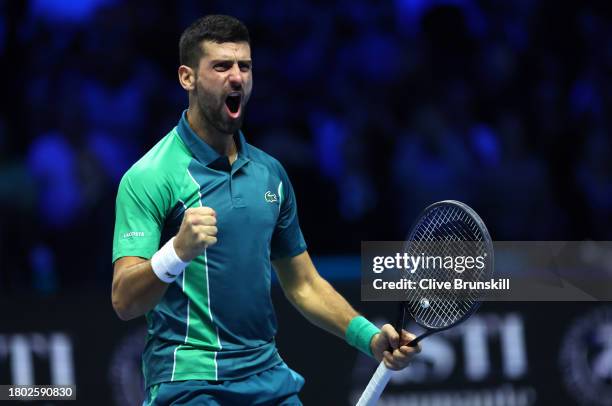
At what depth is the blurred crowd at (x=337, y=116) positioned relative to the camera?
810 centimetres

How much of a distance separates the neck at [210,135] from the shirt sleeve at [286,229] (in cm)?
25

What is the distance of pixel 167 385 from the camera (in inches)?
175

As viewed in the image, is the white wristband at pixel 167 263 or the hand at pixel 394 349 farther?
the hand at pixel 394 349

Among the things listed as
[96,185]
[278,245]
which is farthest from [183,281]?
[96,185]

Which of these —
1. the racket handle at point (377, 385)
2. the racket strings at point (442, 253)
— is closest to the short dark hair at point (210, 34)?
the racket strings at point (442, 253)

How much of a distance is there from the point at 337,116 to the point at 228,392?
15.4 ft

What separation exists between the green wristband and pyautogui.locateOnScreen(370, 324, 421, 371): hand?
0.23 ft

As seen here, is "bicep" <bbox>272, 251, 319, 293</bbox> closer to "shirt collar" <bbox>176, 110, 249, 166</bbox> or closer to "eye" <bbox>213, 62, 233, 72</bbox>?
"shirt collar" <bbox>176, 110, 249, 166</bbox>

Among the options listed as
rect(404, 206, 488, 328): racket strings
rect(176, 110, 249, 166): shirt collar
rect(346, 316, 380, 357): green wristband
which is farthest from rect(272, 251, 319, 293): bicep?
rect(176, 110, 249, 166): shirt collar

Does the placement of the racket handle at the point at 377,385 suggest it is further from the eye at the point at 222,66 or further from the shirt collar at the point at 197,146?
the eye at the point at 222,66

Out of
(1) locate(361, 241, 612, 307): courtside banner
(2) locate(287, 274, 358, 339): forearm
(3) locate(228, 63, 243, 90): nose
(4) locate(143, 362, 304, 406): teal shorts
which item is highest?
(3) locate(228, 63, 243, 90): nose

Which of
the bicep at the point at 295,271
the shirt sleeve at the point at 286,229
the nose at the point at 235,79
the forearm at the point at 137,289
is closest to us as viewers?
the forearm at the point at 137,289

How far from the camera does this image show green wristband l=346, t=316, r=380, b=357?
4676 millimetres

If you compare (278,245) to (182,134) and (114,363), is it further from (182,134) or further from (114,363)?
(114,363)
